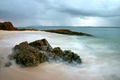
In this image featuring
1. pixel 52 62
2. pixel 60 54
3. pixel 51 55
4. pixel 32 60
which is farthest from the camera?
pixel 60 54

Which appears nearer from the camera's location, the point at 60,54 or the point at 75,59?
the point at 75,59

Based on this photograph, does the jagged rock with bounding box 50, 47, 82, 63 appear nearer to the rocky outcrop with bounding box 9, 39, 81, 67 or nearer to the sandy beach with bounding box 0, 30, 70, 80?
the rocky outcrop with bounding box 9, 39, 81, 67

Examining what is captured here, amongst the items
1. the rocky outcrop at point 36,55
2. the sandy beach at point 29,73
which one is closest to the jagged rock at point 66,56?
the rocky outcrop at point 36,55

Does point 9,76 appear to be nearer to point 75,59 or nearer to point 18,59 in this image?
point 18,59

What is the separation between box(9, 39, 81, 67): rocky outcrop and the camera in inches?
114

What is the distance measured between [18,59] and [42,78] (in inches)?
43.9

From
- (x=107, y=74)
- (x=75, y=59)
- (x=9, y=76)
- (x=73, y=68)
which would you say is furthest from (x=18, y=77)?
(x=107, y=74)

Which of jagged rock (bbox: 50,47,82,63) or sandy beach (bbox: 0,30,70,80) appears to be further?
jagged rock (bbox: 50,47,82,63)

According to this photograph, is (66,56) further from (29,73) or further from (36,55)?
(29,73)

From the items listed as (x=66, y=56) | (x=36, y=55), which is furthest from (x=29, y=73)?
(x=66, y=56)

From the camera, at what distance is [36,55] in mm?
3252

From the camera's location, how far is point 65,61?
3652 mm

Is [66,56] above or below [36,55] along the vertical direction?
below

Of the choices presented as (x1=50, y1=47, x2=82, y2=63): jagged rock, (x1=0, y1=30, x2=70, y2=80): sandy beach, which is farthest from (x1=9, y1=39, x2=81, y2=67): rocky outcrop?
(x1=0, y1=30, x2=70, y2=80): sandy beach
